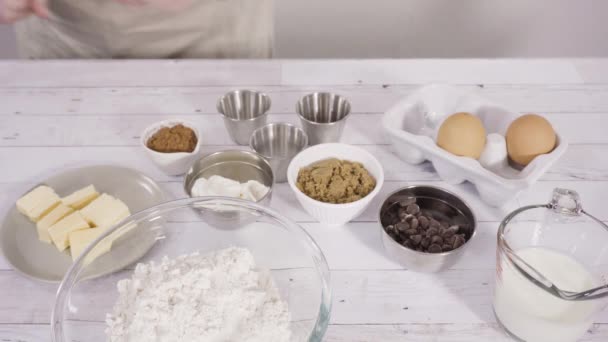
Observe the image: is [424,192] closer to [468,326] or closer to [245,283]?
[468,326]

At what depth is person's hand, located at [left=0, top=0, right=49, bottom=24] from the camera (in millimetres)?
1355

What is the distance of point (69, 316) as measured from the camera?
0.91 meters

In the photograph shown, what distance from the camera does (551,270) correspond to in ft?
3.04

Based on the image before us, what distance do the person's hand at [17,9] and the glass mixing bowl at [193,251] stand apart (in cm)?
76

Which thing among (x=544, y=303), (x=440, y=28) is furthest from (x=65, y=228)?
(x=440, y=28)

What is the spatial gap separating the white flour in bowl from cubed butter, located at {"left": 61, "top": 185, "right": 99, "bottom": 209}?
0.29 m

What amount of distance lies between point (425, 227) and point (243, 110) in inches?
24.3

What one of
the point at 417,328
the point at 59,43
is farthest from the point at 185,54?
the point at 417,328

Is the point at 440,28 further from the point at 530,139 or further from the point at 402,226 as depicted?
the point at 402,226

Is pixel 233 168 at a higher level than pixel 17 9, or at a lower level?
lower

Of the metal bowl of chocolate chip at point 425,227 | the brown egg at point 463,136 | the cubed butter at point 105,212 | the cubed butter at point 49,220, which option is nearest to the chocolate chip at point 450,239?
the metal bowl of chocolate chip at point 425,227

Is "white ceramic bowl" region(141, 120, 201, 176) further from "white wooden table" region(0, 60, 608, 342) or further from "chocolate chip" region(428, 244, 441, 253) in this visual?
"chocolate chip" region(428, 244, 441, 253)

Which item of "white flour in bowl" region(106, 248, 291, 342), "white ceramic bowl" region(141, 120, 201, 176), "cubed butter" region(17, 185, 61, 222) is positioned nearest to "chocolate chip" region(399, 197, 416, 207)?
"white flour in bowl" region(106, 248, 291, 342)

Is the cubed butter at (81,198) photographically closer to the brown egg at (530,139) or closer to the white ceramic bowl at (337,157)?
the white ceramic bowl at (337,157)
